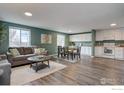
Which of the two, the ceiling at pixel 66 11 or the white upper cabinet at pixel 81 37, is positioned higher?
the ceiling at pixel 66 11

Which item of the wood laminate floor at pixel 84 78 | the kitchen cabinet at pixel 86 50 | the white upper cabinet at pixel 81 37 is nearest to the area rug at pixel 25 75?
the wood laminate floor at pixel 84 78

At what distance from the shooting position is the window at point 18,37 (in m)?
5.07

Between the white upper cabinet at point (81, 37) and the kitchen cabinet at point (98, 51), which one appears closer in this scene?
the kitchen cabinet at point (98, 51)

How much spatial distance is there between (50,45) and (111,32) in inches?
185

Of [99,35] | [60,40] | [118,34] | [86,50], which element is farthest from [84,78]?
[60,40]

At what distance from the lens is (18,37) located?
539 centimetres

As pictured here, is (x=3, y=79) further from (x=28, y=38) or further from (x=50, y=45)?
(x=50, y=45)

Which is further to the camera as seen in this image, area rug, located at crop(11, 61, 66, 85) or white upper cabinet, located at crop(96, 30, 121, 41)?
white upper cabinet, located at crop(96, 30, 121, 41)

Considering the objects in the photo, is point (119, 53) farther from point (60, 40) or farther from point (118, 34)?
point (60, 40)

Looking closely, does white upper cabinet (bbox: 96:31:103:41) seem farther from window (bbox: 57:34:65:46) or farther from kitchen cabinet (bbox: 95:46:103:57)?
window (bbox: 57:34:65:46)

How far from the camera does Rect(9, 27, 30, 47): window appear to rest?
199 inches

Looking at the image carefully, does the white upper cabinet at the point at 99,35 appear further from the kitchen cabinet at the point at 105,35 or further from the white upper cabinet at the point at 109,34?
the white upper cabinet at the point at 109,34

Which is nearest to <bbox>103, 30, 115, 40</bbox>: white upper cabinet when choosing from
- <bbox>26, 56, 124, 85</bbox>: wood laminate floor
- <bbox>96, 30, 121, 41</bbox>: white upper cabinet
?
<bbox>96, 30, 121, 41</bbox>: white upper cabinet
